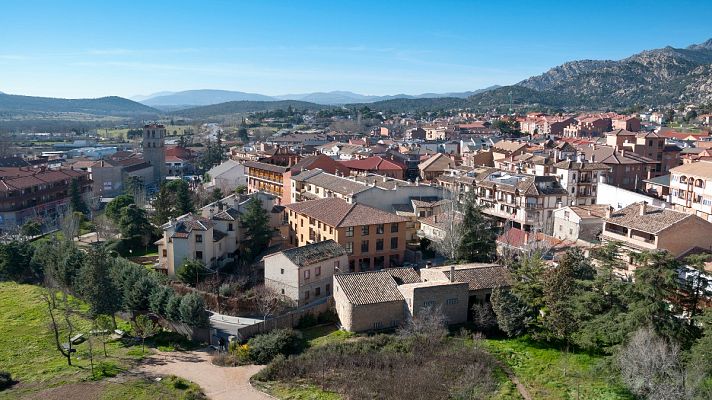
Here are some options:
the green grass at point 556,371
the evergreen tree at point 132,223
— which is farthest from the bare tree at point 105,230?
the green grass at point 556,371

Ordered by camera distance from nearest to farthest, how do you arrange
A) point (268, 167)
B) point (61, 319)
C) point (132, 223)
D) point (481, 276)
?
point (481, 276) → point (61, 319) → point (132, 223) → point (268, 167)

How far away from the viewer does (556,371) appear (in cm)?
3042

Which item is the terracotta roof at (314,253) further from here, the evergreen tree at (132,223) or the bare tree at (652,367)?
the evergreen tree at (132,223)

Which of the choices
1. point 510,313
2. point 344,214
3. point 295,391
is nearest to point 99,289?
point 295,391

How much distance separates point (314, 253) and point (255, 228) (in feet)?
30.6

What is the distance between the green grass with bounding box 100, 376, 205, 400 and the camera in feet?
95.1

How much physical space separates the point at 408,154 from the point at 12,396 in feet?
230

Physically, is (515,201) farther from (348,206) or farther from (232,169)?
(232,169)

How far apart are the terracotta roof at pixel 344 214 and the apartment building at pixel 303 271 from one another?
3443mm

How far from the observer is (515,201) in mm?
56938

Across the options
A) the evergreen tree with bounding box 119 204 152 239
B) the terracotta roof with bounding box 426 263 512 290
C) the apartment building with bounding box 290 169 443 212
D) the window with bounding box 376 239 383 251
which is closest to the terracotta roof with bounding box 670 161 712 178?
the apartment building with bounding box 290 169 443 212

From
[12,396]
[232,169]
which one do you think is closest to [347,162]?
[232,169]

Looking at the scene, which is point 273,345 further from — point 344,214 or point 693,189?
point 693,189

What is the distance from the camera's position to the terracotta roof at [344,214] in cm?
4472
